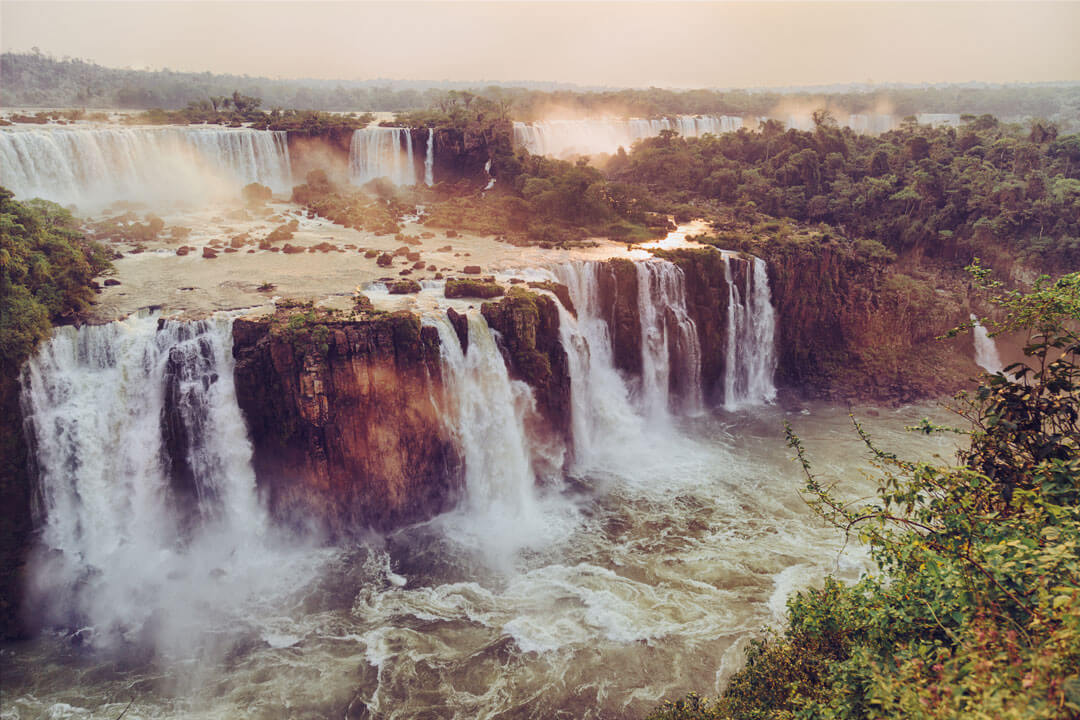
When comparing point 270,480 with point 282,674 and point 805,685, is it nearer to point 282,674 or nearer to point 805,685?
point 282,674

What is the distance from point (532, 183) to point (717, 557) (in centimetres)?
2453

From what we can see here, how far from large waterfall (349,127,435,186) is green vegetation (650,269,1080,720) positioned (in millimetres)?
38343

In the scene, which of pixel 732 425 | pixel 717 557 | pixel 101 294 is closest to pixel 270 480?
pixel 101 294

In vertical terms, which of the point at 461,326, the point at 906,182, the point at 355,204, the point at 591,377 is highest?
the point at 906,182

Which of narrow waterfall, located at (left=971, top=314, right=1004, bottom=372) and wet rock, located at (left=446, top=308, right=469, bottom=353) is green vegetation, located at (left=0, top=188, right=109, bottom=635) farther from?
narrow waterfall, located at (left=971, top=314, right=1004, bottom=372)

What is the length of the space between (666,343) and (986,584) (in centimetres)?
1983

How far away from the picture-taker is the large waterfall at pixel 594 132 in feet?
154

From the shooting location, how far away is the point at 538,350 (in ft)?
66.8

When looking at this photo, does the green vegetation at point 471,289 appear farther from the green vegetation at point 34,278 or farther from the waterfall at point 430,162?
the waterfall at point 430,162

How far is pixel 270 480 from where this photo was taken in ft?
56.0

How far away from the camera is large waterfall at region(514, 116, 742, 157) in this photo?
47.0m

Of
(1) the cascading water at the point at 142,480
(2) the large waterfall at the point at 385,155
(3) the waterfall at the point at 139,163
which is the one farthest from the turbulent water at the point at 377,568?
(2) the large waterfall at the point at 385,155

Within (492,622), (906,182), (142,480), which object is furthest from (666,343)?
(906,182)

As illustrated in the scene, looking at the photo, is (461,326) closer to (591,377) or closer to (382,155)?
(591,377)
